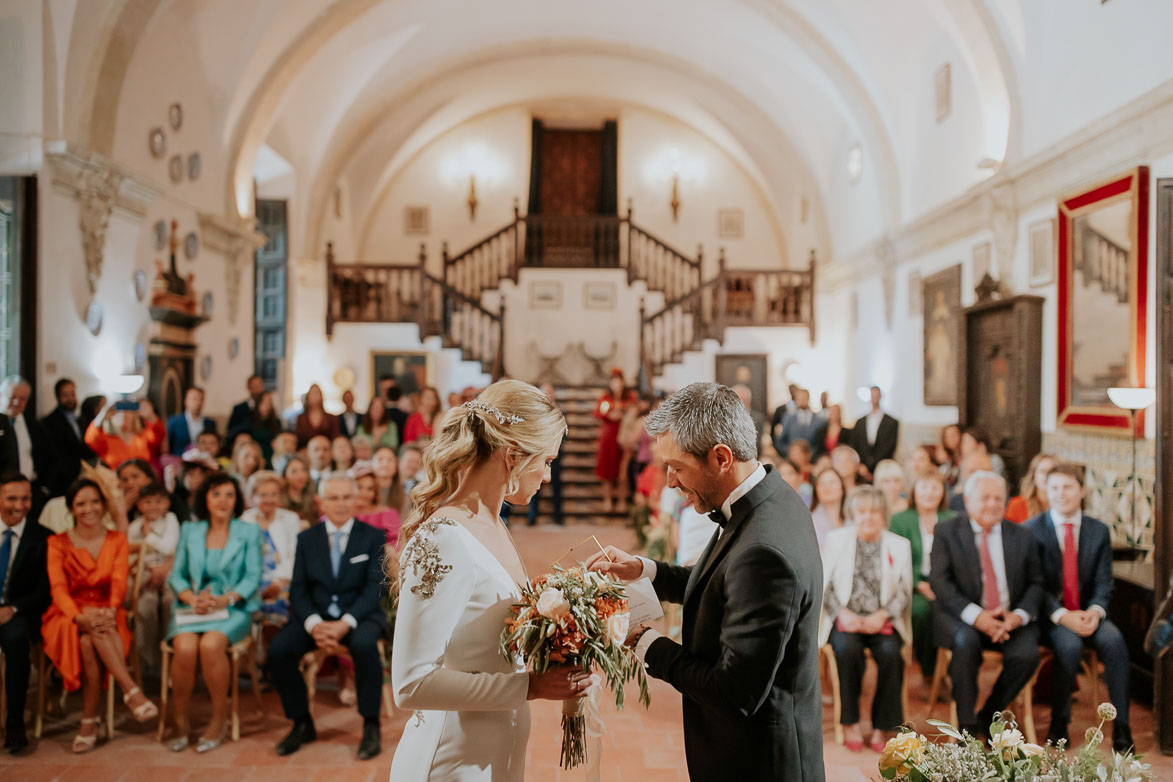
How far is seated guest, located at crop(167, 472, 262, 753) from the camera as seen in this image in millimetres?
4168

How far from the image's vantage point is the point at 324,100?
1328 cm

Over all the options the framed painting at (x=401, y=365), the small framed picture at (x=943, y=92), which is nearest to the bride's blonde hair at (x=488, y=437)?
the small framed picture at (x=943, y=92)

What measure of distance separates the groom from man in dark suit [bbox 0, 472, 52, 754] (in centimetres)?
353

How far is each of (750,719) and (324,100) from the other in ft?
43.1

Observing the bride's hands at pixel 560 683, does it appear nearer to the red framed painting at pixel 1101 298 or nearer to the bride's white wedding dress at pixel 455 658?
the bride's white wedding dress at pixel 455 658

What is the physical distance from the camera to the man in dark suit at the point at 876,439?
31.8 feet

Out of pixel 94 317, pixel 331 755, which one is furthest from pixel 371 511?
pixel 94 317

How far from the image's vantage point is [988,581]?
425 cm

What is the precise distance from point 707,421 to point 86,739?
3.66 metres

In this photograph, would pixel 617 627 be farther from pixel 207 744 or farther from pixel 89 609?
pixel 89 609

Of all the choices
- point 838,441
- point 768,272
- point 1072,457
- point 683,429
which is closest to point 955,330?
point 838,441

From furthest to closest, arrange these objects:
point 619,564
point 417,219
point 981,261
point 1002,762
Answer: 1. point 417,219
2. point 981,261
3. point 619,564
4. point 1002,762

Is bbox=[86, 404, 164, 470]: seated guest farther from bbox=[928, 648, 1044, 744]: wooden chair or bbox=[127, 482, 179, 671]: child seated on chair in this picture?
bbox=[928, 648, 1044, 744]: wooden chair

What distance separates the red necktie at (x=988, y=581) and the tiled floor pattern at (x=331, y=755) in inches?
29.8
